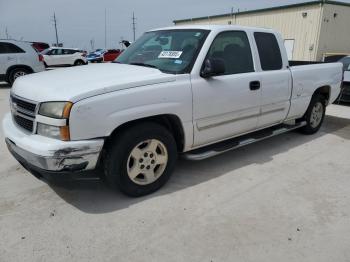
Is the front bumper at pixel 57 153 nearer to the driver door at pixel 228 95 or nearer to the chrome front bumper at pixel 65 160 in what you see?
the chrome front bumper at pixel 65 160

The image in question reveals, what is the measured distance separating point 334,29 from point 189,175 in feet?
68.5

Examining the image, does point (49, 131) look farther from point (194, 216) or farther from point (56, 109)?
point (194, 216)

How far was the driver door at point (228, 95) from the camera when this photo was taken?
150 inches

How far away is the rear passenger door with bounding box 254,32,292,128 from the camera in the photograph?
15.0 feet

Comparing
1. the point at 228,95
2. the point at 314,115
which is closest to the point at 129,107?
the point at 228,95

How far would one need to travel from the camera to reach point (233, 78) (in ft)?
13.4

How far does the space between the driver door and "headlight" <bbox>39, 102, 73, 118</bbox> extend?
1.42 meters

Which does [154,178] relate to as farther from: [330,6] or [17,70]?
[330,6]

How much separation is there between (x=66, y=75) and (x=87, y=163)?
1.12m

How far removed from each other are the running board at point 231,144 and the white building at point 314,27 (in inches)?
695

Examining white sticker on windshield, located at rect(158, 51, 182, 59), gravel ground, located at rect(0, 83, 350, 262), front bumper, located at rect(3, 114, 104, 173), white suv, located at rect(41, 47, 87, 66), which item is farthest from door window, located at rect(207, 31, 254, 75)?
white suv, located at rect(41, 47, 87, 66)

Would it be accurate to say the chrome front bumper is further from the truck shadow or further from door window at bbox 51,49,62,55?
door window at bbox 51,49,62,55

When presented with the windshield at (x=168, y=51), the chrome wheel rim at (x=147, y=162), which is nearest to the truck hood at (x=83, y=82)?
the windshield at (x=168, y=51)

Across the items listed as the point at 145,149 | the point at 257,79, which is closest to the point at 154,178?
the point at 145,149
